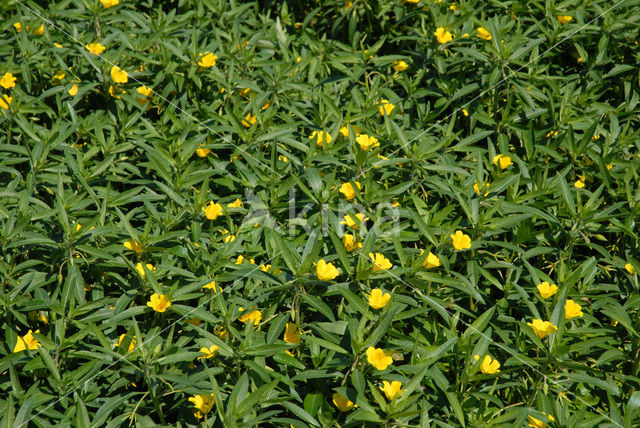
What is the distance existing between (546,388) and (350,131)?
4.14 feet

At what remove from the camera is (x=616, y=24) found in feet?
10.4

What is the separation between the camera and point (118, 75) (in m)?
3.02

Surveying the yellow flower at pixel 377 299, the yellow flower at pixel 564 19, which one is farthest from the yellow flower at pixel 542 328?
the yellow flower at pixel 564 19

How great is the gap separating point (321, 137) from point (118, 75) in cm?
105

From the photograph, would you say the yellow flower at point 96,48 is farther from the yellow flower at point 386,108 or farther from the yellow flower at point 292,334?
the yellow flower at point 292,334

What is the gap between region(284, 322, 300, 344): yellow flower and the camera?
7.25ft

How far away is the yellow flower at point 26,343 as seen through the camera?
217cm

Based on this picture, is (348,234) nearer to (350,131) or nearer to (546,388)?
(350,131)

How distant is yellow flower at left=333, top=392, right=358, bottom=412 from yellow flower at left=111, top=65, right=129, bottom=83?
1.84 m

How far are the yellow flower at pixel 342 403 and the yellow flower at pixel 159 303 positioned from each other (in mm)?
650

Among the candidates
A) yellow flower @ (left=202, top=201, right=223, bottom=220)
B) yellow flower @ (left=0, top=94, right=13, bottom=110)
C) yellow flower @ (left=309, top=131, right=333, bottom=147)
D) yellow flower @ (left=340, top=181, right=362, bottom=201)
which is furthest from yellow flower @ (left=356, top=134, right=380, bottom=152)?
yellow flower @ (left=0, top=94, right=13, bottom=110)

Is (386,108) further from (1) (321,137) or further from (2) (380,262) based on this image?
(2) (380,262)

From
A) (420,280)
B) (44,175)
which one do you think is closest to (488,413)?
(420,280)

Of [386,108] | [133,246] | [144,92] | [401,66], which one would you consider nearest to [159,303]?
[133,246]
